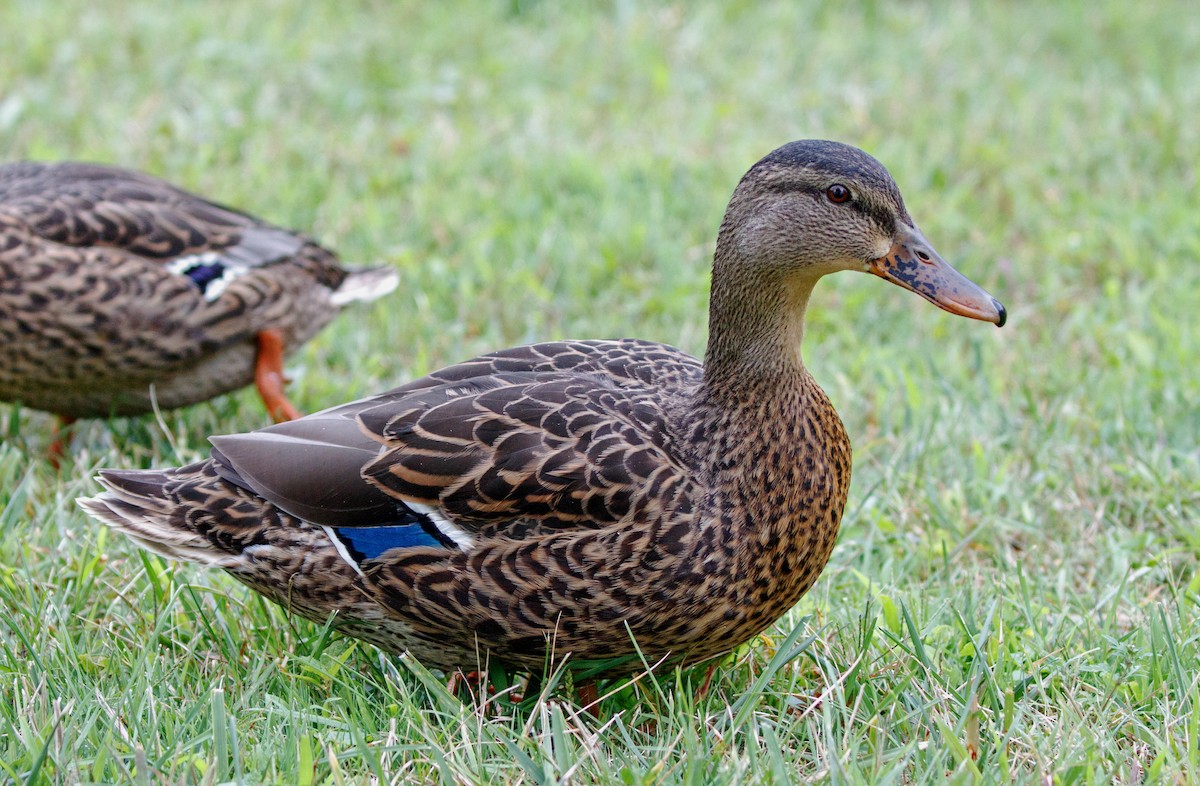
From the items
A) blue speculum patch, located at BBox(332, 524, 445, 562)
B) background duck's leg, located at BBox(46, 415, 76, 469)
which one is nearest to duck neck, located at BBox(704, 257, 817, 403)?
blue speculum patch, located at BBox(332, 524, 445, 562)

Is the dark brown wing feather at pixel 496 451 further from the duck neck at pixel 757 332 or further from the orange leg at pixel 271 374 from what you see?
the orange leg at pixel 271 374

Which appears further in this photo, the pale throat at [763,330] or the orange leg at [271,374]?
the orange leg at [271,374]

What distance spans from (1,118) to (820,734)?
512cm

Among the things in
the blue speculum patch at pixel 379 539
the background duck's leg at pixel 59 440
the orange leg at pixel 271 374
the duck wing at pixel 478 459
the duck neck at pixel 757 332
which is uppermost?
the duck neck at pixel 757 332

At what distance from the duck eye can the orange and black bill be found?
0.49 feet

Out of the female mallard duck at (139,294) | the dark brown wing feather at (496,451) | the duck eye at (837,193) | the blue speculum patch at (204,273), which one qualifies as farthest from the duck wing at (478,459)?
the blue speculum patch at (204,273)

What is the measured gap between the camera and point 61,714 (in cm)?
264

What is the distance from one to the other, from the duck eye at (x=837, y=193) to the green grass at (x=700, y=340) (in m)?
0.92

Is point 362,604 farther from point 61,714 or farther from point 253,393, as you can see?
point 253,393

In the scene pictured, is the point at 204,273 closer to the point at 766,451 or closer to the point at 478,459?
the point at 478,459

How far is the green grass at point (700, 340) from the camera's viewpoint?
2.65 meters

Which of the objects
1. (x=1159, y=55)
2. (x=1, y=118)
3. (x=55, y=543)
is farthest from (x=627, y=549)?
(x=1159, y=55)

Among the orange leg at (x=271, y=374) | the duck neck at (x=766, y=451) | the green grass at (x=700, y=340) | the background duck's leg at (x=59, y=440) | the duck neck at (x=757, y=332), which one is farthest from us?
the orange leg at (x=271, y=374)

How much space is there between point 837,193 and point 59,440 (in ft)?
8.84
